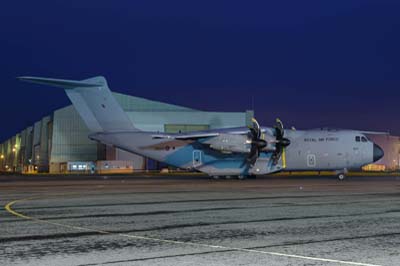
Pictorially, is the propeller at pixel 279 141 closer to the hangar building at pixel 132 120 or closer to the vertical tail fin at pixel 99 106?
the vertical tail fin at pixel 99 106

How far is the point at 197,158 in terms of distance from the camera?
45.8 m

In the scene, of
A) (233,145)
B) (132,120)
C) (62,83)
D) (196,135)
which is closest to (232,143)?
(233,145)

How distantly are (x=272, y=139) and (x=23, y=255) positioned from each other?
3386 cm

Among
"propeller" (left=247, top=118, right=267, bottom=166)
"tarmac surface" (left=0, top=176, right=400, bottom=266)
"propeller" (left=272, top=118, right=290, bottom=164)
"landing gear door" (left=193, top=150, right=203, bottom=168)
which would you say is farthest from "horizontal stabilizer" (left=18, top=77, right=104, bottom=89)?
"tarmac surface" (left=0, top=176, right=400, bottom=266)

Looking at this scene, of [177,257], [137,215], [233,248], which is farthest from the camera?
[137,215]

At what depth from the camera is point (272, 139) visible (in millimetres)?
42594

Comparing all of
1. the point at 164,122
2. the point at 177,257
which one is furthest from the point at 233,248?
the point at 164,122

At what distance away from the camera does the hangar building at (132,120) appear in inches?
3287

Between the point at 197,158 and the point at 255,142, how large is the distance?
20.3 feet

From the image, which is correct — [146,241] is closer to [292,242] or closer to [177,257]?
[177,257]

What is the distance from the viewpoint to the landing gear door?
1797 inches

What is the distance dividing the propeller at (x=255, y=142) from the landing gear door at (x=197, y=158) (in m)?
4.72

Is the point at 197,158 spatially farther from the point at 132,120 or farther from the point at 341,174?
the point at 132,120

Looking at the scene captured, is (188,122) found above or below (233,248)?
above
